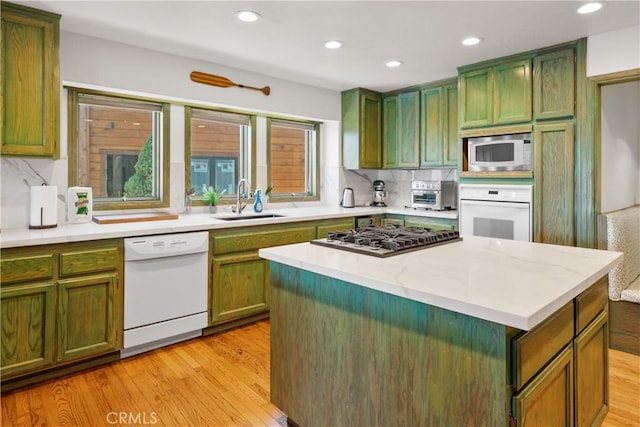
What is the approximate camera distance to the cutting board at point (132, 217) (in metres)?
2.97

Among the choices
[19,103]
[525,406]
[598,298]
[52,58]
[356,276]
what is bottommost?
[525,406]

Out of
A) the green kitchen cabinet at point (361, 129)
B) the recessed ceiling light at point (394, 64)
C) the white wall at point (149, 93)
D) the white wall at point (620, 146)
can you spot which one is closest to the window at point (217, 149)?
the white wall at point (149, 93)

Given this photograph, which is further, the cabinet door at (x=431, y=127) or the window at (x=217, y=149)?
the cabinet door at (x=431, y=127)

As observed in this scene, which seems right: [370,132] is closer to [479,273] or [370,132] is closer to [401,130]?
[401,130]

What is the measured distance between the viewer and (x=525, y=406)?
1218 millimetres

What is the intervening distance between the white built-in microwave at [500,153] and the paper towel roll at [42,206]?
3.38 m

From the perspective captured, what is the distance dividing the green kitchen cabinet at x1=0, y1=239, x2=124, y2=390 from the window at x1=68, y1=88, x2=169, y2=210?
0.90 metres

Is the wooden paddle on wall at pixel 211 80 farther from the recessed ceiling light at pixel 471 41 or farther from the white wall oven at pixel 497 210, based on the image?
the white wall oven at pixel 497 210

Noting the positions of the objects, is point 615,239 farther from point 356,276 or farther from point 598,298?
point 356,276

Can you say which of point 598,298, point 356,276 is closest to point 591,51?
point 598,298

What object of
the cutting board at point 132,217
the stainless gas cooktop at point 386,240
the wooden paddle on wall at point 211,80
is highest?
the wooden paddle on wall at point 211,80

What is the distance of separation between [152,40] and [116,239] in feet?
4.98

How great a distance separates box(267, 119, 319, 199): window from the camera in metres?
4.44

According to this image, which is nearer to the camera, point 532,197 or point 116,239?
point 116,239
